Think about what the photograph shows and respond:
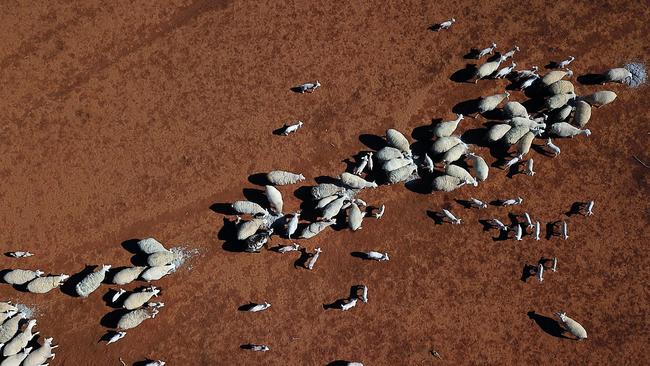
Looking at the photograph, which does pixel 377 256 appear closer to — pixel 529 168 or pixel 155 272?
pixel 529 168

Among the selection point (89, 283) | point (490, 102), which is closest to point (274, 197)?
point (89, 283)

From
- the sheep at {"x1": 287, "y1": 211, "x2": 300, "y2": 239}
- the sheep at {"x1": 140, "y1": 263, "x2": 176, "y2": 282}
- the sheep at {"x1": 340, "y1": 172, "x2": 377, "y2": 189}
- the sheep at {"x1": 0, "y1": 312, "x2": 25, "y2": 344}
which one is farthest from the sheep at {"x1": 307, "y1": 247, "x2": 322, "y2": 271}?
the sheep at {"x1": 0, "y1": 312, "x2": 25, "y2": 344}

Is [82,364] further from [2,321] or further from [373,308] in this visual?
[373,308]

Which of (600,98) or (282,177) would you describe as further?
(282,177)

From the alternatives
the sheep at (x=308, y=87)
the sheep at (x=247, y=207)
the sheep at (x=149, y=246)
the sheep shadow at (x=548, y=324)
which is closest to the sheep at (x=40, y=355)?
the sheep at (x=149, y=246)

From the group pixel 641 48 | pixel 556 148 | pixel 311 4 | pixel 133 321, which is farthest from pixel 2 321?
pixel 641 48

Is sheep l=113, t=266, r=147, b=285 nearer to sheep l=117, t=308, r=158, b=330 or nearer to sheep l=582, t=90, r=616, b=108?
sheep l=117, t=308, r=158, b=330

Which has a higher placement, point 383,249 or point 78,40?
point 78,40
